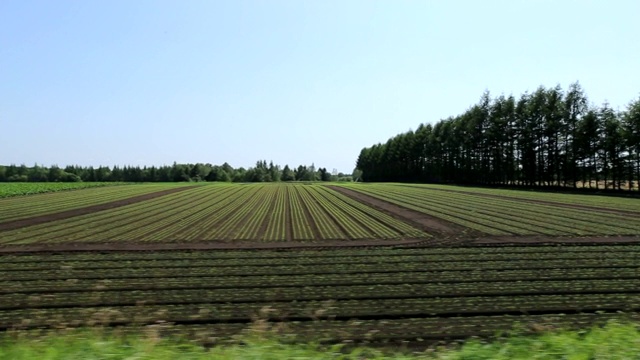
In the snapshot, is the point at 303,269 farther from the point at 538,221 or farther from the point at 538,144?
the point at 538,144

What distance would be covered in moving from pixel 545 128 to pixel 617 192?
18.9m

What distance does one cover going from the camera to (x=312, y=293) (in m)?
15.3

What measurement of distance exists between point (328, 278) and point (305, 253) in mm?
4722

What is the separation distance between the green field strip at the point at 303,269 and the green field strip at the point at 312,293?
7.03 ft

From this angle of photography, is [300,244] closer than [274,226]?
Yes

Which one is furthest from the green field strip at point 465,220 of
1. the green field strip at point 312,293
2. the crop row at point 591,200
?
the crop row at point 591,200

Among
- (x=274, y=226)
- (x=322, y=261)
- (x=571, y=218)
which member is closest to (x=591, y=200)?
(x=571, y=218)

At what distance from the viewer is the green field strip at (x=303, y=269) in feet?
58.2

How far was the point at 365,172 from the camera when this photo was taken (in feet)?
644

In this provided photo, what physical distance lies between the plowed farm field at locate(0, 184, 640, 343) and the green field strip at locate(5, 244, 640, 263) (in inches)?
3.7

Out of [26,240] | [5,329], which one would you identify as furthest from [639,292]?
[26,240]

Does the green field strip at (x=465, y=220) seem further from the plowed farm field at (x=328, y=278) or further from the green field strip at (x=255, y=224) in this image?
the green field strip at (x=255, y=224)

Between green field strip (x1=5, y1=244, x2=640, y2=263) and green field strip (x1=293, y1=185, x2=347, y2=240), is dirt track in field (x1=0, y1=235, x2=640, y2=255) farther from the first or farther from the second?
green field strip (x1=293, y1=185, x2=347, y2=240)

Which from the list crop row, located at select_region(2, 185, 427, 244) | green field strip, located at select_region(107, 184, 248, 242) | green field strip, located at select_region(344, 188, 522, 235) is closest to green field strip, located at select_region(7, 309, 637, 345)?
crop row, located at select_region(2, 185, 427, 244)
